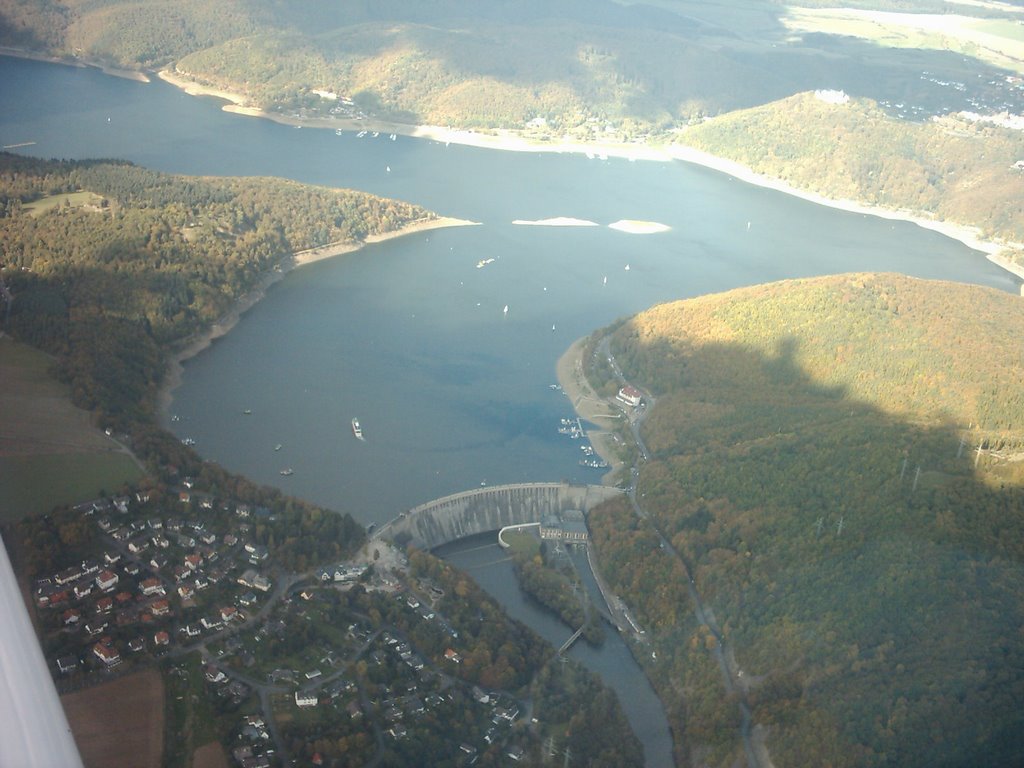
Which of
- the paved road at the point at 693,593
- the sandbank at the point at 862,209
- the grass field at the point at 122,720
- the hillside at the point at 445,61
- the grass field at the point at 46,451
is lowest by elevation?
the paved road at the point at 693,593

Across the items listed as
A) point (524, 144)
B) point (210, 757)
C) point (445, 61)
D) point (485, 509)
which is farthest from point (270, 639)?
point (445, 61)

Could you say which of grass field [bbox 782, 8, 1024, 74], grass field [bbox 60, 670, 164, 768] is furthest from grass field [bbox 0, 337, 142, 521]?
grass field [bbox 782, 8, 1024, 74]

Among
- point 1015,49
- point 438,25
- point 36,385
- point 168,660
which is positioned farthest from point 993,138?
point 168,660

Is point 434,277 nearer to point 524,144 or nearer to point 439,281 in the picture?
point 439,281

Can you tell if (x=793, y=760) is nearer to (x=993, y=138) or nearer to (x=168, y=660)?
(x=168, y=660)

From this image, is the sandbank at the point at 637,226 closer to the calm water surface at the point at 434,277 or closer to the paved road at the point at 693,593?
the calm water surface at the point at 434,277

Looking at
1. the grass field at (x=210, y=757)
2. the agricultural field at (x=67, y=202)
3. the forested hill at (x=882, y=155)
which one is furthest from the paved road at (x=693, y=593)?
the forested hill at (x=882, y=155)

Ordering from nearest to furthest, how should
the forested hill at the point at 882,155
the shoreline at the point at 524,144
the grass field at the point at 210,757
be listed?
the grass field at the point at 210,757, the forested hill at the point at 882,155, the shoreline at the point at 524,144
